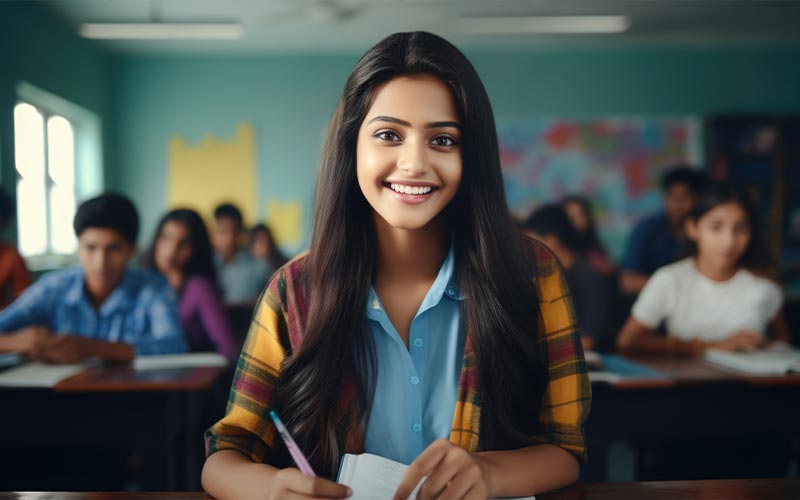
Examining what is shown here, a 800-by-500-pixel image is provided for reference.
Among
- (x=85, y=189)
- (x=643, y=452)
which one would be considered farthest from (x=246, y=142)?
(x=643, y=452)

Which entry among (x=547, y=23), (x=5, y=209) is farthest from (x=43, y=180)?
(x=547, y=23)

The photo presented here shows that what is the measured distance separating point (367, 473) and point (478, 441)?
0.18 metres

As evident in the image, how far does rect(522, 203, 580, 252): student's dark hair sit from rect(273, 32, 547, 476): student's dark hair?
2.03m

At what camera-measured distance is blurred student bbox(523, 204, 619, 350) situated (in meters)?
2.85

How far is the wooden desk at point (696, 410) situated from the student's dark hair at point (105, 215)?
1.78 meters

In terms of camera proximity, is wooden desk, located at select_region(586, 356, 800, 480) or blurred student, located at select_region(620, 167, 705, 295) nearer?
wooden desk, located at select_region(586, 356, 800, 480)

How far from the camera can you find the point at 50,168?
5.14 meters

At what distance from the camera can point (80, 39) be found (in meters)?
5.45

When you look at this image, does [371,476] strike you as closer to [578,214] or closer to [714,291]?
[714,291]

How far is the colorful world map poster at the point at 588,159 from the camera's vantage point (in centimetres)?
627

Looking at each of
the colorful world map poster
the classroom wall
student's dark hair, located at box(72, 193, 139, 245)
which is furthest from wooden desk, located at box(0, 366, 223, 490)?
the colorful world map poster

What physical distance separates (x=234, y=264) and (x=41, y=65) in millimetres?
2041

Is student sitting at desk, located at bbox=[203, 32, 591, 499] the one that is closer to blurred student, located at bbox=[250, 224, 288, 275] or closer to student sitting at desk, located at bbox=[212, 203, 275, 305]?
student sitting at desk, located at bbox=[212, 203, 275, 305]

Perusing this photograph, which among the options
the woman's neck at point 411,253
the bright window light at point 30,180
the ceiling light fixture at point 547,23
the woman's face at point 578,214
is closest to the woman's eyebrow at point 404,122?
the woman's neck at point 411,253
